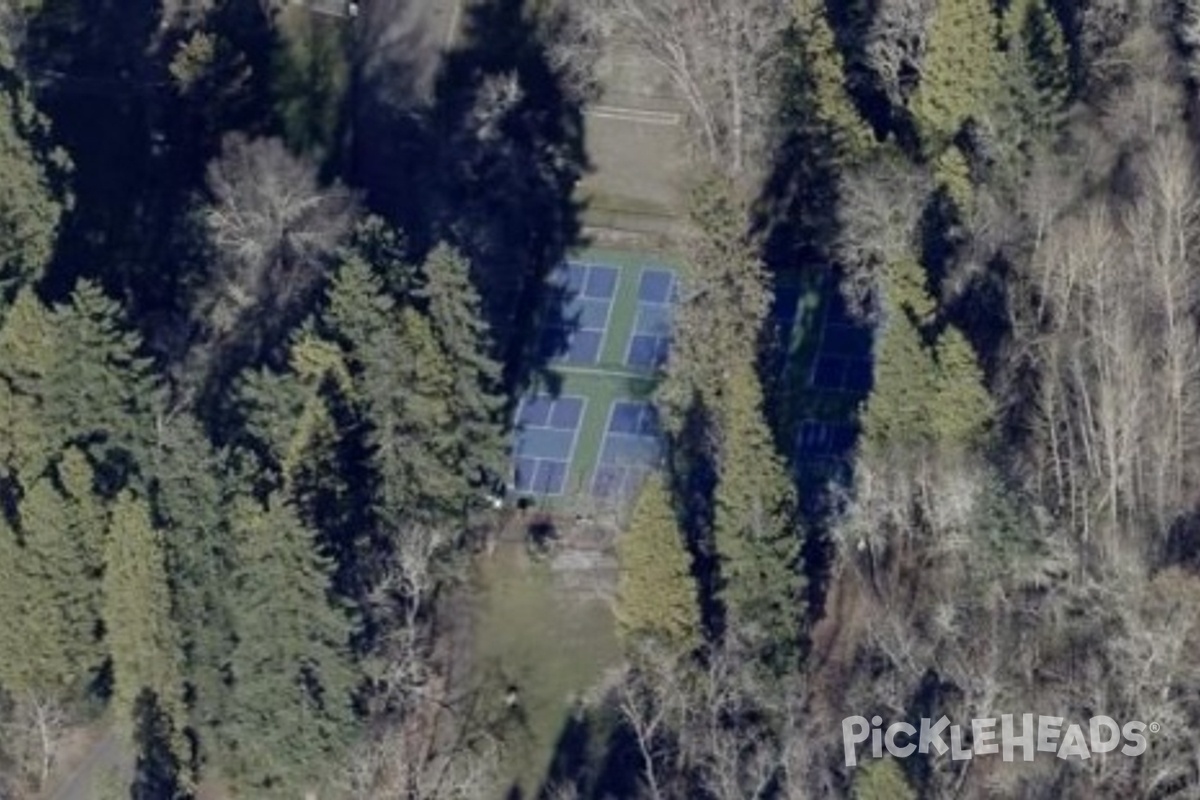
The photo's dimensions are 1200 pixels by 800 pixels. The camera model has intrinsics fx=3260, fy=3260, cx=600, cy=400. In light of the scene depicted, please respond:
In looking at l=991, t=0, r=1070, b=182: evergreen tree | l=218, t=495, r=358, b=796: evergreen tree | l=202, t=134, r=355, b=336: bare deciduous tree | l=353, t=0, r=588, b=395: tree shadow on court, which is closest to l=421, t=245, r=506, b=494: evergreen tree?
l=202, t=134, r=355, b=336: bare deciduous tree

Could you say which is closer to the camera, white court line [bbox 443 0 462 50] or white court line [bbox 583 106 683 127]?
white court line [bbox 583 106 683 127]

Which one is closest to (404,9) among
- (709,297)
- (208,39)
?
(208,39)

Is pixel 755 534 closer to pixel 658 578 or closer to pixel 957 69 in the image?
pixel 658 578

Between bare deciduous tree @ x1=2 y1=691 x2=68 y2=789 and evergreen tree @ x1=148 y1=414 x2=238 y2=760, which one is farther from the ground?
evergreen tree @ x1=148 y1=414 x2=238 y2=760

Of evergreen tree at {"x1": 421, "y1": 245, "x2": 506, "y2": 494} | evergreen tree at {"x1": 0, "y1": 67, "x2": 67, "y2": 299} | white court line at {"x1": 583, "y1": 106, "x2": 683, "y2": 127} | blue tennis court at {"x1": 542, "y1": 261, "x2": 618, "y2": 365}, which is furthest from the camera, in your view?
white court line at {"x1": 583, "y1": 106, "x2": 683, "y2": 127}

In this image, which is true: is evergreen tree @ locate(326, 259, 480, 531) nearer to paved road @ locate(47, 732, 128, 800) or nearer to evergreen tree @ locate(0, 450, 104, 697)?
evergreen tree @ locate(0, 450, 104, 697)

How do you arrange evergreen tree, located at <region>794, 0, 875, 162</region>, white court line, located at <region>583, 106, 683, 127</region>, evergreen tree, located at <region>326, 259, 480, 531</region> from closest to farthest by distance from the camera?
1. evergreen tree, located at <region>326, 259, 480, 531</region>
2. evergreen tree, located at <region>794, 0, 875, 162</region>
3. white court line, located at <region>583, 106, 683, 127</region>

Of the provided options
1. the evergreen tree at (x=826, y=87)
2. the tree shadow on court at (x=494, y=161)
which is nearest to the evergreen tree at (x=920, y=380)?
the evergreen tree at (x=826, y=87)

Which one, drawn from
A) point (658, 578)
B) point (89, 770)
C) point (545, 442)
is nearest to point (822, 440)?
point (545, 442)
